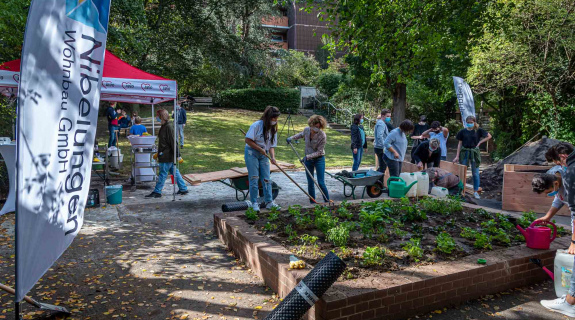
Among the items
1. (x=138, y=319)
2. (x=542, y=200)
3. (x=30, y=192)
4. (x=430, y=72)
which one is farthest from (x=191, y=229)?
(x=430, y=72)

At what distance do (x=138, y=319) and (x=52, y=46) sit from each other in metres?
2.37

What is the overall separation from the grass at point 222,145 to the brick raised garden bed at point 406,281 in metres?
7.90

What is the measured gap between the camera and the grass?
44.0 feet

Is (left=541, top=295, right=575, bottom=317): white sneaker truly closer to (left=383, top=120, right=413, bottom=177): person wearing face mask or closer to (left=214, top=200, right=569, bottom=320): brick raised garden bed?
(left=214, top=200, right=569, bottom=320): brick raised garden bed

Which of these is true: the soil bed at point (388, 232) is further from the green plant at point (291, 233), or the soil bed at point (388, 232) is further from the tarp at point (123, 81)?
the tarp at point (123, 81)

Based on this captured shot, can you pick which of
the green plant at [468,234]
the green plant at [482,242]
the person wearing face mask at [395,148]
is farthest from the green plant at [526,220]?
the person wearing face mask at [395,148]

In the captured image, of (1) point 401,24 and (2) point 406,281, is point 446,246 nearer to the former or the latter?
(2) point 406,281

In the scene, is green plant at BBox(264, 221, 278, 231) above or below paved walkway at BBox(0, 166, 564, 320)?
above

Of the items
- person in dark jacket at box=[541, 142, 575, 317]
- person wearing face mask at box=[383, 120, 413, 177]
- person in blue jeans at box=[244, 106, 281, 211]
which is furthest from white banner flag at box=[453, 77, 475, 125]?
person in dark jacket at box=[541, 142, 575, 317]

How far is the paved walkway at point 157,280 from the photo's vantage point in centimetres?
386

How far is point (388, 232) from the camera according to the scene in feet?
17.5

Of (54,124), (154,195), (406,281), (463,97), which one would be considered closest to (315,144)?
(154,195)

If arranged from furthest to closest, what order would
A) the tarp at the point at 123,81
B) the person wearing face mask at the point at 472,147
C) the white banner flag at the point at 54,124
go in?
the person wearing face mask at the point at 472,147 → the tarp at the point at 123,81 → the white banner flag at the point at 54,124

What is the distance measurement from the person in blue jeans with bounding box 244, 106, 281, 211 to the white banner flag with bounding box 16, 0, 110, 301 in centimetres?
347
